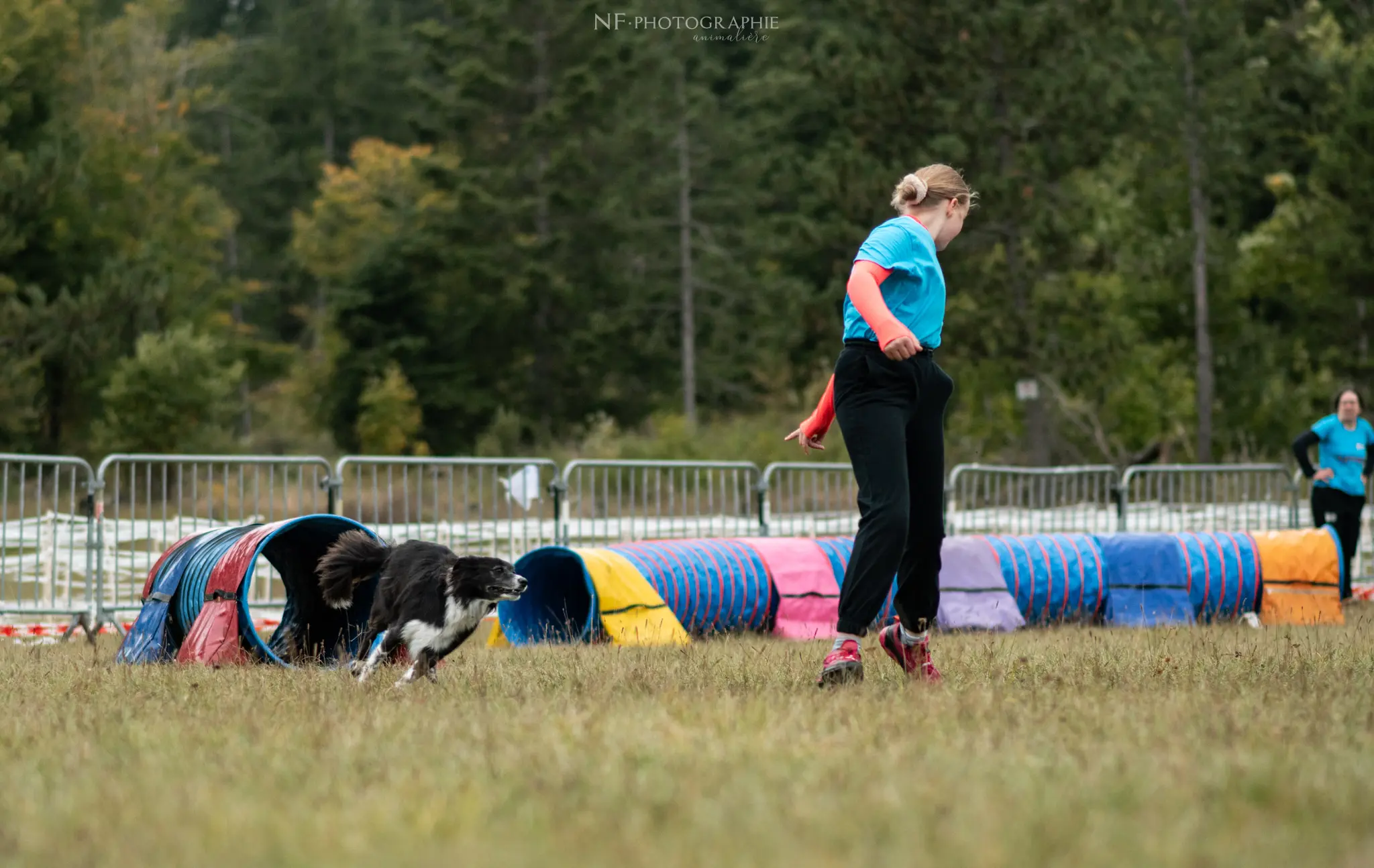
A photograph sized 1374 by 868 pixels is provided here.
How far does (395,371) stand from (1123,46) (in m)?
19.0

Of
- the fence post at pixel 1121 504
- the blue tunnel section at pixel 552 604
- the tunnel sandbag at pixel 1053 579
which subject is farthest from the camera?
the fence post at pixel 1121 504

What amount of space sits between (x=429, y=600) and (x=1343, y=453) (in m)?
9.03

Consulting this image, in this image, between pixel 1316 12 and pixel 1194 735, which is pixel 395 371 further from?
pixel 1194 735

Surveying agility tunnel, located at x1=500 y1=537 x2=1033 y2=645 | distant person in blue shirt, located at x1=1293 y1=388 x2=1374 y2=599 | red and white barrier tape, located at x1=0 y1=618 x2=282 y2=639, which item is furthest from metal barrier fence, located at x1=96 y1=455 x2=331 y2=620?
distant person in blue shirt, located at x1=1293 y1=388 x2=1374 y2=599

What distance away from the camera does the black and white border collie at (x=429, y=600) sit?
6.33 meters

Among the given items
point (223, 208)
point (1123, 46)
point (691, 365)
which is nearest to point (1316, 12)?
point (1123, 46)

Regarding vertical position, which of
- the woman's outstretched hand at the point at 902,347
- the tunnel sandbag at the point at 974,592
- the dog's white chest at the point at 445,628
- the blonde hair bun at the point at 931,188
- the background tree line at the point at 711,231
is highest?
the background tree line at the point at 711,231

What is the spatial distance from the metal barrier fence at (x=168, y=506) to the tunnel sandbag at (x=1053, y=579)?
5.06 metres

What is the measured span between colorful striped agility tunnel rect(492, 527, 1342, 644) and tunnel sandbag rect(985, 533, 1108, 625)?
0.01 m

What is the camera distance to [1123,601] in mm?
11508

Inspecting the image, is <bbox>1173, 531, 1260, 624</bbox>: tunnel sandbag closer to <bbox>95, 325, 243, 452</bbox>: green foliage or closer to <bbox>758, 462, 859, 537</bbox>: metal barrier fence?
<bbox>758, 462, 859, 537</bbox>: metal barrier fence

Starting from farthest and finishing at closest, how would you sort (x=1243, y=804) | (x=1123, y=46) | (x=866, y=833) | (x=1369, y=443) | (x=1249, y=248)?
1. (x=1249, y=248)
2. (x=1123, y=46)
3. (x=1369, y=443)
4. (x=1243, y=804)
5. (x=866, y=833)

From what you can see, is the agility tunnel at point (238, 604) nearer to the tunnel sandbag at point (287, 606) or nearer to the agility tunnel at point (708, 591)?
the tunnel sandbag at point (287, 606)

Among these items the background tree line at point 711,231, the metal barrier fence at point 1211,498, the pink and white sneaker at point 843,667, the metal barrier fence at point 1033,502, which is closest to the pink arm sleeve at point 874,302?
the pink and white sneaker at point 843,667
